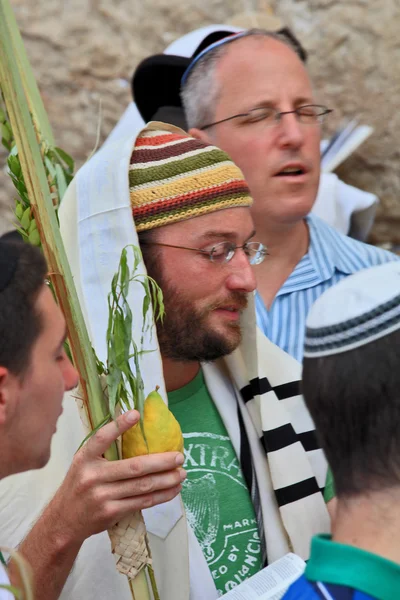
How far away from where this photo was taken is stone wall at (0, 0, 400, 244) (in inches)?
167

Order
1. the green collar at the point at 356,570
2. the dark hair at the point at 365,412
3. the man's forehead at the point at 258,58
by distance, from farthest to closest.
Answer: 1. the man's forehead at the point at 258,58
2. the dark hair at the point at 365,412
3. the green collar at the point at 356,570

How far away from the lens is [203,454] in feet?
7.38

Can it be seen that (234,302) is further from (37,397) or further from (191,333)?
(37,397)

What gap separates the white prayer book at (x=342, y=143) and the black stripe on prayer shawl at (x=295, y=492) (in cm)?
226

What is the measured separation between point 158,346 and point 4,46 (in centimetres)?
83

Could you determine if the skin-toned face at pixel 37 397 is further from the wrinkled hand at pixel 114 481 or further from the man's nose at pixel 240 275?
the man's nose at pixel 240 275

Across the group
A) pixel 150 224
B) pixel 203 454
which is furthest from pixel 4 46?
pixel 203 454

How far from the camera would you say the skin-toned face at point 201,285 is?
7.46 feet

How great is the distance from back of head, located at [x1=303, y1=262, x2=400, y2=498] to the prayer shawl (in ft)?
2.44

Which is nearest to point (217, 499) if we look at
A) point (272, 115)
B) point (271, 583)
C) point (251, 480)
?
point (251, 480)

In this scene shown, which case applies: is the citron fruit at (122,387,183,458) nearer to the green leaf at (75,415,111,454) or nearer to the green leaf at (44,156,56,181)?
the green leaf at (75,415,111,454)

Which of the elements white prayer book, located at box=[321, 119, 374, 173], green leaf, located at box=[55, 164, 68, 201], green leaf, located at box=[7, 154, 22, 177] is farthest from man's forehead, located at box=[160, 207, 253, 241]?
white prayer book, located at box=[321, 119, 374, 173]

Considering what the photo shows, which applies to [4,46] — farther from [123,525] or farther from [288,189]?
[288,189]

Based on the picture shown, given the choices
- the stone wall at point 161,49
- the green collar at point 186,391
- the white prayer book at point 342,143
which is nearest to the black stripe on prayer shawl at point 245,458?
the green collar at point 186,391
